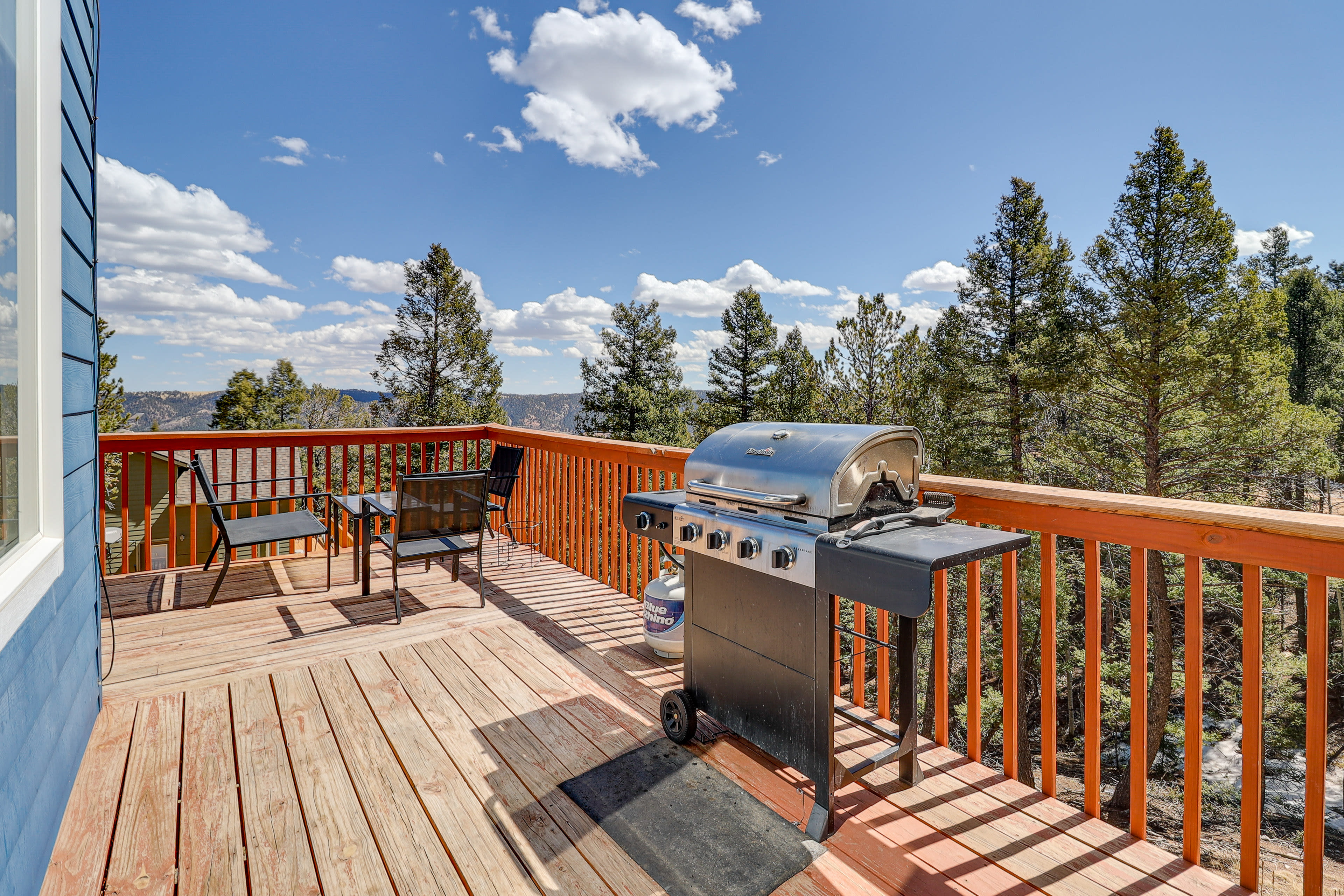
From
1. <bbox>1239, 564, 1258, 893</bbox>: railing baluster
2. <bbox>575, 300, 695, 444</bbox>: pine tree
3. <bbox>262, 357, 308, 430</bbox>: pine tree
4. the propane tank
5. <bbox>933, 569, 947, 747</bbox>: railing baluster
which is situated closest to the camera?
<bbox>1239, 564, 1258, 893</bbox>: railing baluster

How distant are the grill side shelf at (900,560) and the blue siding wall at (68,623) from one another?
1706 millimetres

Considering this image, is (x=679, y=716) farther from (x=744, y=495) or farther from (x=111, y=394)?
(x=111, y=394)

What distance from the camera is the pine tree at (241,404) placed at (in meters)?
27.4

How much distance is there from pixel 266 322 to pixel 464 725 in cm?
4086

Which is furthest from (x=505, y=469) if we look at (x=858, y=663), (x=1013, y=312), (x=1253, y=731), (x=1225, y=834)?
(x=1013, y=312)

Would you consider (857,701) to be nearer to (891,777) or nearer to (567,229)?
(891,777)

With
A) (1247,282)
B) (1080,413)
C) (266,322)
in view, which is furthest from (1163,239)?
(266,322)

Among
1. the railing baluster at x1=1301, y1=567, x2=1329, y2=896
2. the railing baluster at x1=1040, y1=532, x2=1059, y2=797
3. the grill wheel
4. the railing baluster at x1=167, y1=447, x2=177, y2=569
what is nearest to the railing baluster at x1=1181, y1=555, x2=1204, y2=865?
the railing baluster at x1=1301, y1=567, x2=1329, y2=896

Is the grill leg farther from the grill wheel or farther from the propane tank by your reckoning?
the propane tank

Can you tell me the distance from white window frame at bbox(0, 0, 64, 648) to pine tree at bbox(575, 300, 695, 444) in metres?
23.4

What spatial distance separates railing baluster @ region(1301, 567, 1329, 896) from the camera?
1250mm

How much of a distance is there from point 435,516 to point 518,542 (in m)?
1.68

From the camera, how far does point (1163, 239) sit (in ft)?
42.3

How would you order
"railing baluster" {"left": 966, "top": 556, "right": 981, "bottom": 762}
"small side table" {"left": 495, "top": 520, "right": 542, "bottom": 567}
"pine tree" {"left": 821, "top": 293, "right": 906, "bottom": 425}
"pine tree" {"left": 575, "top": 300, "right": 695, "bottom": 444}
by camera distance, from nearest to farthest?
"railing baluster" {"left": 966, "top": 556, "right": 981, "bottom": 762}, "small side table" {"left": 495, "top": 520, "right": 542, "bottom": 567}, "pine tree" {"left": 821, "top": 293, "right": 906, "bottom": 425}, "pine tree" {"left": 575, "top": 300, "right": 695, "bottom": 444}
